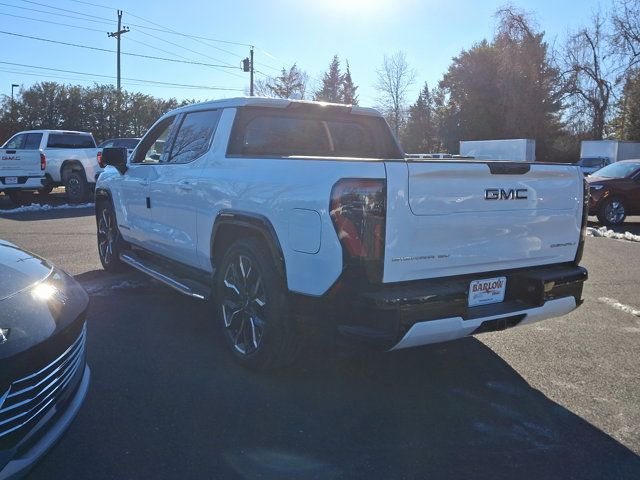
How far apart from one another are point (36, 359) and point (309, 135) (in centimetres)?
343

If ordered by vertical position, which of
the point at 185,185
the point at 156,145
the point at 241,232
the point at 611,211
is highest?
the point at 156,145

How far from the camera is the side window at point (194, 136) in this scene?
496cm

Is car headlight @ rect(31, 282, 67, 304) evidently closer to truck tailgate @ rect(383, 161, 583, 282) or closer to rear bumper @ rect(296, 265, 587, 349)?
rear bumper @ rect(296, 265, 587, 349)

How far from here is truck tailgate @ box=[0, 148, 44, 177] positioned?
50.2ft

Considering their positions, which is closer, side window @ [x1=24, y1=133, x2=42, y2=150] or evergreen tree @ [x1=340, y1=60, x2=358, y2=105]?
side window @ [x1=24, y1=133, x2=42, y2=150]

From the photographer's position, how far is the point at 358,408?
12.0ft

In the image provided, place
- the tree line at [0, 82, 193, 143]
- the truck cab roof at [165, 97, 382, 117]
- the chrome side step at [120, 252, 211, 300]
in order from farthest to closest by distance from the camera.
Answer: the tree line at [0, 82, 193, 143], the truck cab roof at [165, 97, 382, 117], the chrome side step at [120, 252, 211, 300]

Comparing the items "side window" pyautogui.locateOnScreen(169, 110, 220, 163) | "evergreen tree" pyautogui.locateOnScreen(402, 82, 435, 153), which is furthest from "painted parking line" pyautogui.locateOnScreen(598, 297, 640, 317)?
"evergreen tree" pyautogui.locateOnScreen(402, 82, 435, 153)

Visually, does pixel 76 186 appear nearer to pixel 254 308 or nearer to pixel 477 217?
pixel 254 308

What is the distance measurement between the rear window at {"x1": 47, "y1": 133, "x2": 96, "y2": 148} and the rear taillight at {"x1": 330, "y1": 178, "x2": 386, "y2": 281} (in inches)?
607

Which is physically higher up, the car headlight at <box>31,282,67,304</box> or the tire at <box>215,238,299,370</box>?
the car headlight at <box>31,282,67,304</box>

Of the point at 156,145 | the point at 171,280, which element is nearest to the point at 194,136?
the point at 156,145

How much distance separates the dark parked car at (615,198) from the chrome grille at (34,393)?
13.5 meters

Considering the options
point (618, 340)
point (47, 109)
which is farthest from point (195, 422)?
point (47, 109)
